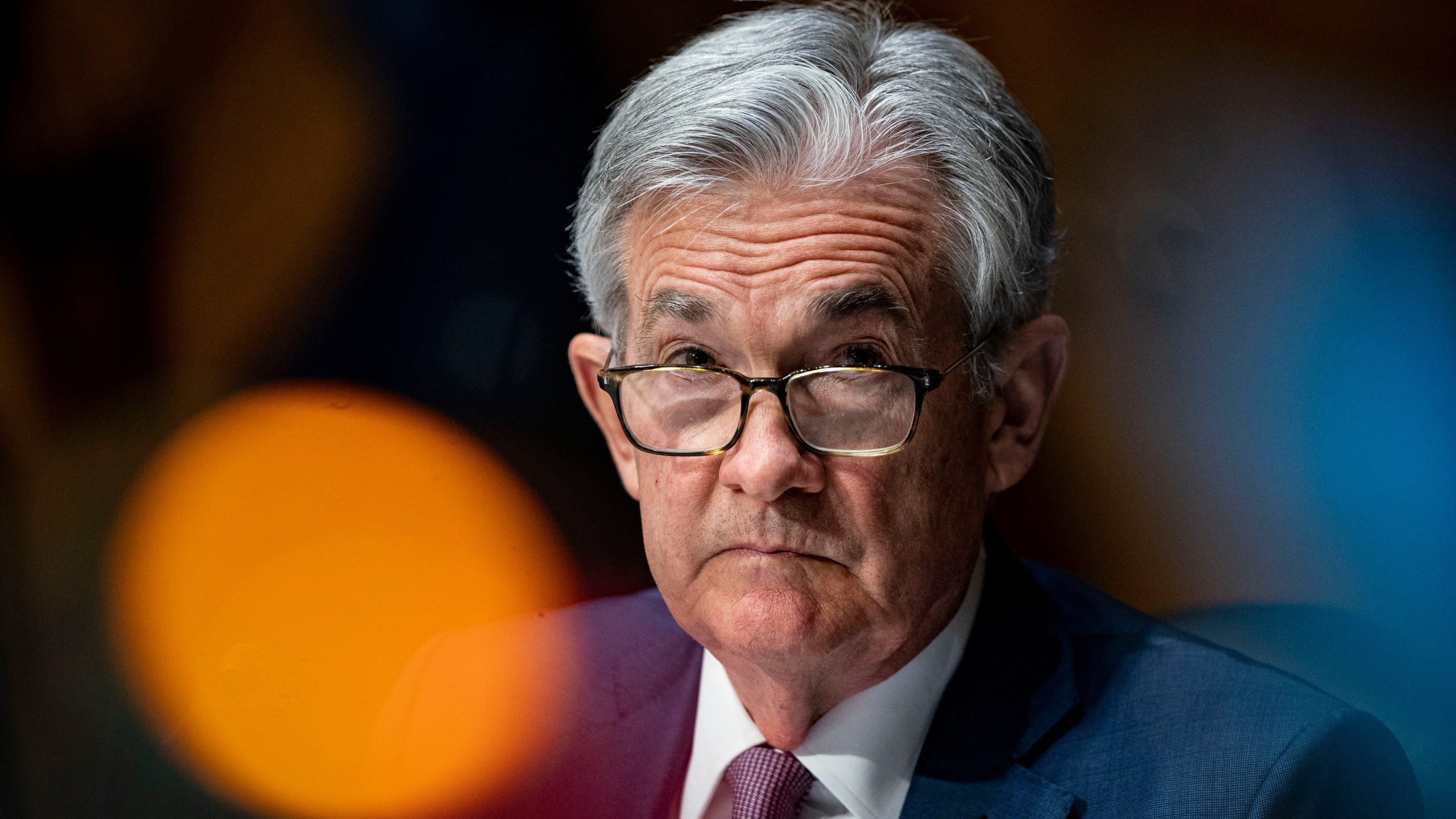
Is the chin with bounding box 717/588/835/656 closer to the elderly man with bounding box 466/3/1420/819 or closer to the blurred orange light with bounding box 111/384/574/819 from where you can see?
the elderly man with bounding box 466/3/1420/819

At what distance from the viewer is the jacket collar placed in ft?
4.30

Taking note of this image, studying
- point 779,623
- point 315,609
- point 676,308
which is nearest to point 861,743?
point 779,623

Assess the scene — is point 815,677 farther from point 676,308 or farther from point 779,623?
point 676,308

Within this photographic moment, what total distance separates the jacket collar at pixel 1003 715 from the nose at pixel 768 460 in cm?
41

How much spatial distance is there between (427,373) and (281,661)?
523 millimetres

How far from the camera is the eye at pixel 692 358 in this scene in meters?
1.29

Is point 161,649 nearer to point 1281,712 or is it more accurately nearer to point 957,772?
point 957,772

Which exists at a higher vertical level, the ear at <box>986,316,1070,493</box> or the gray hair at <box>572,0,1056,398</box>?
the gray hair at <box>572,0,1056,398</box>

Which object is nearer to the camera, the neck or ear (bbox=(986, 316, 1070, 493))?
the neck

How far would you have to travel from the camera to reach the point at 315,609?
169cm

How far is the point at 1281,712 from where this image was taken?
133 centimetres

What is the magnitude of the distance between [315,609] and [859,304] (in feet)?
3.43

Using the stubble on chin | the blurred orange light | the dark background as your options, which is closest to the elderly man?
the stubble on chin

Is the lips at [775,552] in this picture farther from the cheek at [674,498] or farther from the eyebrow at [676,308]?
the eyebrow at [676,308]
